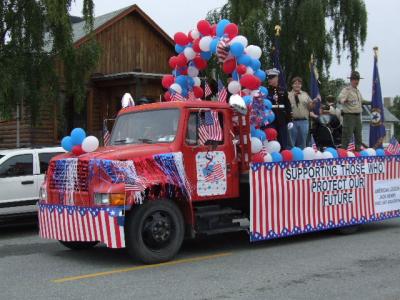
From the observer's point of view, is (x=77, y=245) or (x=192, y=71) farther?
(x=192, y=71)

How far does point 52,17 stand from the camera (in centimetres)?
1475

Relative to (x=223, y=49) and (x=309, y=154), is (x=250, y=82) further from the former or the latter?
(x=309, y=154)

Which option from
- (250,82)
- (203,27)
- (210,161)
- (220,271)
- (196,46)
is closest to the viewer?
(220,271)

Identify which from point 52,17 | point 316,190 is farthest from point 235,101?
point 52,17

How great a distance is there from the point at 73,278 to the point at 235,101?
10.9 feet

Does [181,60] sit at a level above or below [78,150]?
above

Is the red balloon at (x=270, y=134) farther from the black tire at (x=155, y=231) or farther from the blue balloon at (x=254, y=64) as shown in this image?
the black tire at (x=155, y=231)

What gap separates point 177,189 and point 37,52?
8.87 metres

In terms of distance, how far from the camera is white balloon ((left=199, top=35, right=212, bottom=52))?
1012 centimetres

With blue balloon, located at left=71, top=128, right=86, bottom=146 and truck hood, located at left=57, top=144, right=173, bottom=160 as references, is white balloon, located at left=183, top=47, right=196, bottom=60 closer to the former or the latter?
truck hood, located at left=57, top=144, right=173, bottom=160

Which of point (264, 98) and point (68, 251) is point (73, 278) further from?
point (264, 98)

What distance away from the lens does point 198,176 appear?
8.61 m

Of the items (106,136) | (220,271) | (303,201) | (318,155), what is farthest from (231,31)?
(220,271)

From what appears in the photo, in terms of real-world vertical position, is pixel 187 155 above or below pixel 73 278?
above
